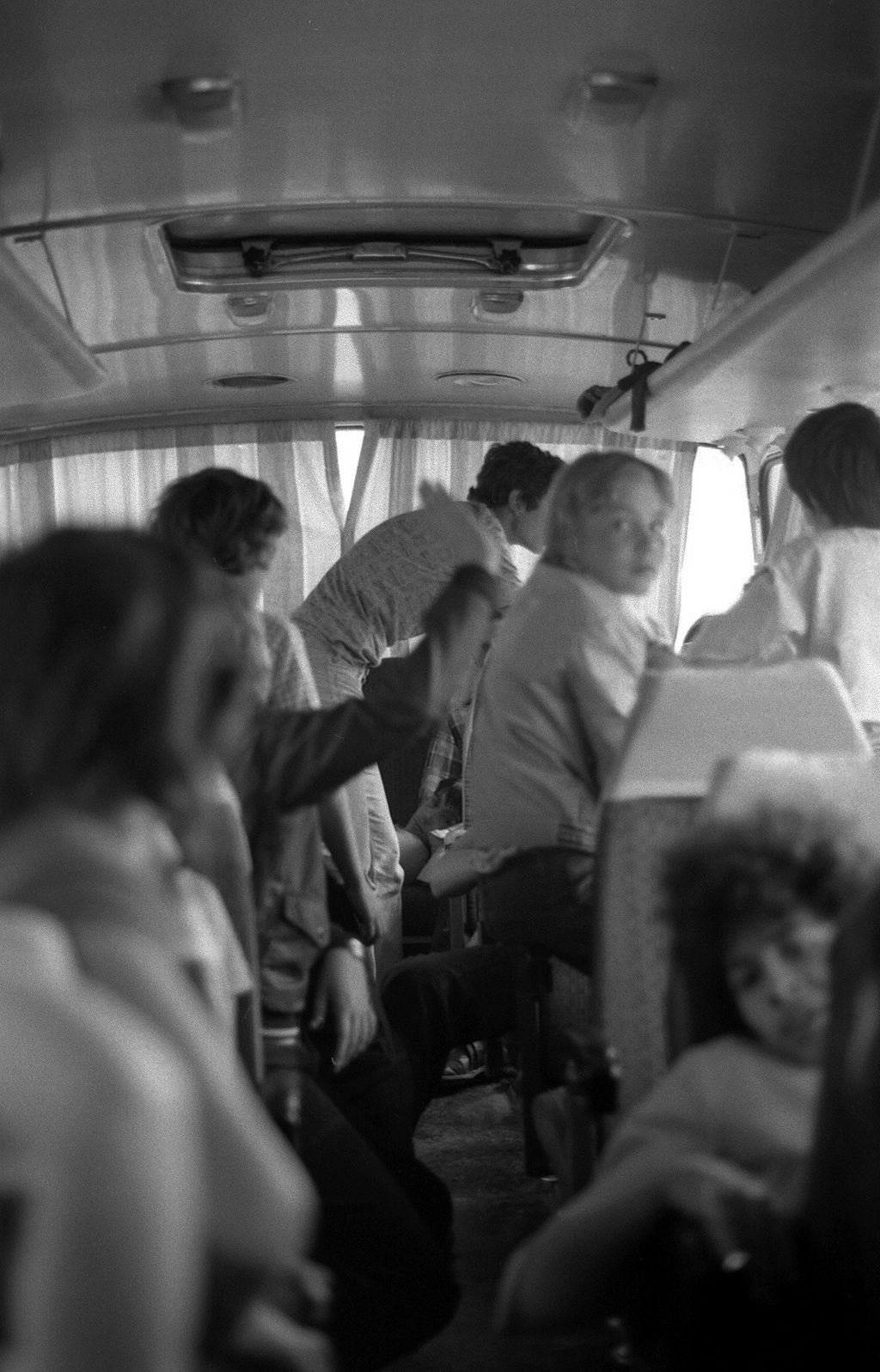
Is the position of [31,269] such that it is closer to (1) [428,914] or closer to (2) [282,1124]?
(1) [428,914]

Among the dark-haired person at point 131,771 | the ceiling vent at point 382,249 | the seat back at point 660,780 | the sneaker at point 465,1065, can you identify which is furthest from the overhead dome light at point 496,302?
the dark-haired person at point 131,771

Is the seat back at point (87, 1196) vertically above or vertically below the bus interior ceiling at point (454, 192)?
below

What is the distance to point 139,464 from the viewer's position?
284 inches

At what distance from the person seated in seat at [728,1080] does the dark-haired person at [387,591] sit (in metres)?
3.41

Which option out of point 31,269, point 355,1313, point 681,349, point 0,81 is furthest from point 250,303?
point 355,1313

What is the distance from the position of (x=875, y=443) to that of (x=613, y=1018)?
64.2 inches

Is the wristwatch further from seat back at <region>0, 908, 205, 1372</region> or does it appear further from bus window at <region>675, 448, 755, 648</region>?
bus window at <region>675, 448, 755, 648</region>

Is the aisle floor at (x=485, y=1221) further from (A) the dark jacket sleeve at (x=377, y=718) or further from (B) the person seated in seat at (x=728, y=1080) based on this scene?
(B) the person seated in seat at (x=728, y=1080)

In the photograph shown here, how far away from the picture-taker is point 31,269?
197 inches

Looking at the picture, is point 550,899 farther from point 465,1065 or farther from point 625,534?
point 465,1065

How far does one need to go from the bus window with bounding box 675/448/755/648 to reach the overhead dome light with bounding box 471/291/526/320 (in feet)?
5.76

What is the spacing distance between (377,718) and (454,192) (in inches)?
83.4

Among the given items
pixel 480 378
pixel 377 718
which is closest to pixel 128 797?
pixel 377 718

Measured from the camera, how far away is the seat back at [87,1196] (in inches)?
39.9
